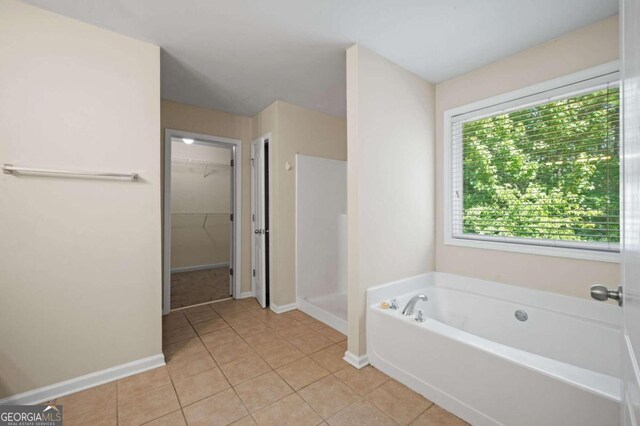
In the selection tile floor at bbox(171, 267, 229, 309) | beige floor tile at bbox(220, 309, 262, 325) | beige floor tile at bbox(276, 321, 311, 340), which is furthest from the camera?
tile floor at bbox(171, 267, 229, 309)

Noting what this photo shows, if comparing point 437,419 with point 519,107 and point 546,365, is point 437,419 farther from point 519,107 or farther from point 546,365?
point 519,107

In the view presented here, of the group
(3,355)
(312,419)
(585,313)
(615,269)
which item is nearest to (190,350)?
(3,355)

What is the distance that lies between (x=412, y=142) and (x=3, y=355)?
308cm

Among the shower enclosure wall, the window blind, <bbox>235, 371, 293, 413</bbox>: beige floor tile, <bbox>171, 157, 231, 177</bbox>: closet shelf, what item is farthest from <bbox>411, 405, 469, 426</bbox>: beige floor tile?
<bbox>171, 157, 231, 177</bbox>: closet shelf

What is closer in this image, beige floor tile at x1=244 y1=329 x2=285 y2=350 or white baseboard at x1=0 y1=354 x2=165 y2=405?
white baseboard at x1=0 y1=354 x2=165 y2=405

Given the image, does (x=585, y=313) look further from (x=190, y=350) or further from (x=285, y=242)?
(x=190, y=350)

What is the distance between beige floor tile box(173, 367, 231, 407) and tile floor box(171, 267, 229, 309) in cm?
158

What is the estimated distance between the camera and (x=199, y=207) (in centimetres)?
543

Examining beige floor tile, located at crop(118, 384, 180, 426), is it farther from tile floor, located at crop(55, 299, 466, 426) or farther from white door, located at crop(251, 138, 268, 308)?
white door, located at crop(251, 138, 268, 308)

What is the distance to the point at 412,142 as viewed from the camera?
7.86ft

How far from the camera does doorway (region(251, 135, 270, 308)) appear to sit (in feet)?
10.7

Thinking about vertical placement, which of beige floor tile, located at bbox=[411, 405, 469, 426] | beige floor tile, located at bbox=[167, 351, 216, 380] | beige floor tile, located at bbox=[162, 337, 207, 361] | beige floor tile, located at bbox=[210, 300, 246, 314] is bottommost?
beige floor tile, located at bbox=[411, 405, 469, 426]

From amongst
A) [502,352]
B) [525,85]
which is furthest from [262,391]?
[525,85]

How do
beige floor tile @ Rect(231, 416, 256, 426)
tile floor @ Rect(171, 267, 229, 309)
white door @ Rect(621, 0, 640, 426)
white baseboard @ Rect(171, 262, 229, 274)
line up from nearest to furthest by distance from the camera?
white door @ Rect(621, 0, 640, 426)
beige floor tile @ Rect(231, 416, 256, 426)
tile floor @ Rect(171, 267, 229, 309)
white baseboard @ Rect(171, 262, 229, 274)
